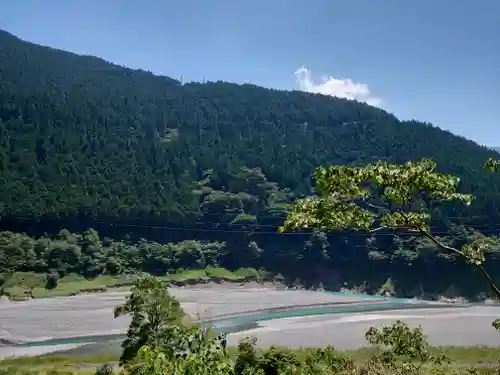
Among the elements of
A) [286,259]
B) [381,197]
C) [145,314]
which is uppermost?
[381,197]

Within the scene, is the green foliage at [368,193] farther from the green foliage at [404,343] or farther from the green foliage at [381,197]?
the green foliage at [404,343]

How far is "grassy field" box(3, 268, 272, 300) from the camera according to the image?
109 m

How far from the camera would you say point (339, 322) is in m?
80.9

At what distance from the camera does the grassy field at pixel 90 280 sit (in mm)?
109125

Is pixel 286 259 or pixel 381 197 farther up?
pixel 381 197

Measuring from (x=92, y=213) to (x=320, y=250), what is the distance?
2693 inches

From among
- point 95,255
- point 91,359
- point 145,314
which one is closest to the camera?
point 145,314

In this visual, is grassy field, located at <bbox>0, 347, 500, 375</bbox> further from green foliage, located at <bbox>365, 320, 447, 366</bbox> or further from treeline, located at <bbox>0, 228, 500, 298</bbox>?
treeline, located at <bbox>0, 228, 500, 298</bbox>

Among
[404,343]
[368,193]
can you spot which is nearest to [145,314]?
[404,343]

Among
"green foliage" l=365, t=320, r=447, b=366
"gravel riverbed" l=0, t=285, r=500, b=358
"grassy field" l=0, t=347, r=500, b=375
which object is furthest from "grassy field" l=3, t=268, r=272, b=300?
"green foliage" l=365, t=320, r=447, b=366

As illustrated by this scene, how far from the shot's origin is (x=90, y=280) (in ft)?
412

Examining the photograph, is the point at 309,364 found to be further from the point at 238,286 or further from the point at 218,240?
the point at 218,240

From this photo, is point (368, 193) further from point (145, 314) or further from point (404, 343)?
point (145, 314)

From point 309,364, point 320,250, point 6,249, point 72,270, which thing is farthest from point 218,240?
point 309,364
